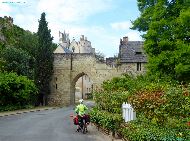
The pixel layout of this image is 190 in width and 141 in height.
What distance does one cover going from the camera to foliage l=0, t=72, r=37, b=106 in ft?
140

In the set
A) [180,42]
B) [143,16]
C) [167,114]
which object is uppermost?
[143,16]

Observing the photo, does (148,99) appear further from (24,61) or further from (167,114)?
(24,61)

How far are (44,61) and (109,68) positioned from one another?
10044 mm

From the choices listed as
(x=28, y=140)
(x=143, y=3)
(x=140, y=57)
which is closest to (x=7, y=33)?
(x=140, y=57)

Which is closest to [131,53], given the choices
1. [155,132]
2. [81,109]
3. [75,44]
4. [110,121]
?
[81,109]

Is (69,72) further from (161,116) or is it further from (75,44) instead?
(75,44)

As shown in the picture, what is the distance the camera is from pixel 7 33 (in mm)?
57625

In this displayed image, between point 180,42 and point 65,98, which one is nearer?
point 180,42

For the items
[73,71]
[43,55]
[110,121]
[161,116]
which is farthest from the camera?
[73,71]

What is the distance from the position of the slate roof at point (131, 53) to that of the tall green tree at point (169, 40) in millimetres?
27964

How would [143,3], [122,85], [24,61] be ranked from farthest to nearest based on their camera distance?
1. [24,61]
2. [143,3]
3. [122,85]

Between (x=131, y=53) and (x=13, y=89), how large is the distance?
21.6 meters

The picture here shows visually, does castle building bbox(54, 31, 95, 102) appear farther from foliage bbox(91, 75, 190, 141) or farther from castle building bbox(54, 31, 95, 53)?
foliage bbox(91, 75, 190, 141)

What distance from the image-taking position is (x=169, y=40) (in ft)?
103
